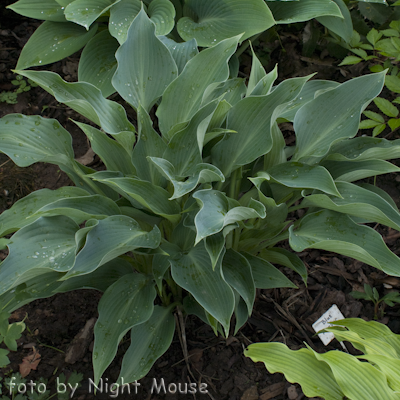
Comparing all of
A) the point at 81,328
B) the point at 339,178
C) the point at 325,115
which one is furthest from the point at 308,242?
the point at 81,328

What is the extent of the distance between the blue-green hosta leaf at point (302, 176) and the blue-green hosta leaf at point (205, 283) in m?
0.32

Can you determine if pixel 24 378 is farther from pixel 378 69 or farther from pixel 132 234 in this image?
pixel 378 69

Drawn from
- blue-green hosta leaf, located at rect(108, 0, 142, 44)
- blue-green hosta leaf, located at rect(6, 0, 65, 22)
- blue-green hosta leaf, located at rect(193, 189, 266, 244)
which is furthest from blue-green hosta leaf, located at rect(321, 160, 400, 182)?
blue-green hosta leaf, located at rect(6, 0, 65, 22)

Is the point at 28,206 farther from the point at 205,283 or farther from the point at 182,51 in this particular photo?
the point at 182,51

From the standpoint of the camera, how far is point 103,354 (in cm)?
118

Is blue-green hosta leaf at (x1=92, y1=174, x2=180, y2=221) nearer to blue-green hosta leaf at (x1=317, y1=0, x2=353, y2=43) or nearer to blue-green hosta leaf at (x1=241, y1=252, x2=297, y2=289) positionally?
blue-green hosta leaf at (x1=241, y1=252, x2=297, y2=289)

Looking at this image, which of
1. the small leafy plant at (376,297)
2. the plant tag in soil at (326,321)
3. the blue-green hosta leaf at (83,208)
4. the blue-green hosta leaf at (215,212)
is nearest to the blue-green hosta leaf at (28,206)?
the blue-green hosta leaf at (83,208)

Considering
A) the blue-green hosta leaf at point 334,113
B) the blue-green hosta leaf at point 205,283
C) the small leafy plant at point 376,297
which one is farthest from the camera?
the small leafy plant at point 376,297

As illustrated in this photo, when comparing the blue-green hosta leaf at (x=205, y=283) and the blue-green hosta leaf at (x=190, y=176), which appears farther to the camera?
the blue-green hosta leaf at (x=205, y=283)

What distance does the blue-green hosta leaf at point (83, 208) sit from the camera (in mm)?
1092

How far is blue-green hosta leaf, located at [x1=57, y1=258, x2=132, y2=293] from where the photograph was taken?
1.31 metres

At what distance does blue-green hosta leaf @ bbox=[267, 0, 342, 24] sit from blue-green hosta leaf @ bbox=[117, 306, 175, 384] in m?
1.36

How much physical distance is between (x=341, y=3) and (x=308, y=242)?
142 centimetres

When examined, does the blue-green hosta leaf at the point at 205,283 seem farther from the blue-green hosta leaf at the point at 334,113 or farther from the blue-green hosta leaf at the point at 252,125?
the blue-green hosta leaf at the point at 334,113
